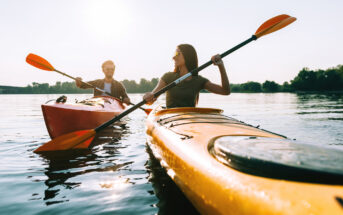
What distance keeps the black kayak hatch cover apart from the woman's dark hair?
278 cm

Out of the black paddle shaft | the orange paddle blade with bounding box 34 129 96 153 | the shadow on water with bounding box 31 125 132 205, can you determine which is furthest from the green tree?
the orange paddle blade with bounding box 34 129 96 153

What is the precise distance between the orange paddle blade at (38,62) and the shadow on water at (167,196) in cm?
435

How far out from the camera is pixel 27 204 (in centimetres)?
242

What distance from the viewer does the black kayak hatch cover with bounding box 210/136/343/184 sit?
3.91 ft

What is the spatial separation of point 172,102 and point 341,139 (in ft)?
13.7

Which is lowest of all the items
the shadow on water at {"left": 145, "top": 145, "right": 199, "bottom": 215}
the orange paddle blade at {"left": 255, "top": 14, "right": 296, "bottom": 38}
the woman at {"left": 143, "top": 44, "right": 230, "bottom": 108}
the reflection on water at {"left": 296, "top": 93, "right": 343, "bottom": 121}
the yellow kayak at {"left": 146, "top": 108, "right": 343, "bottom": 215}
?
the shadow on water at {"left": 145, "top": 145, "right": 199, "bottom": 215}

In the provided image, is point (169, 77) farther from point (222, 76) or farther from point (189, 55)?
point (222, 76)

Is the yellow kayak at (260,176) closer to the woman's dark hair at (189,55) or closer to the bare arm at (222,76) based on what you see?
the bare arm at (222,76)

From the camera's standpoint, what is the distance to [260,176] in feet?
4.40

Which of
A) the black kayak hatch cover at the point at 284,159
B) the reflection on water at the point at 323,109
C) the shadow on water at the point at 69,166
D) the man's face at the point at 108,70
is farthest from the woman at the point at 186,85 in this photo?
the reflection on water at the point at 323,109

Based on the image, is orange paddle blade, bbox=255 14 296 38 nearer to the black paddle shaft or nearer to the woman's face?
the black paddle shaft

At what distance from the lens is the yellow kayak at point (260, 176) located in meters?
1.07

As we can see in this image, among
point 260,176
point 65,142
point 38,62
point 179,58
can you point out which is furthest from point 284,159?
point 38,62

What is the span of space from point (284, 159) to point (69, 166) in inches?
122
